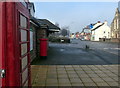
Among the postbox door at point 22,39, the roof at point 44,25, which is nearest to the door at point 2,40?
the postbox door at point 22,39

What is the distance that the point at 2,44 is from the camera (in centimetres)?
225

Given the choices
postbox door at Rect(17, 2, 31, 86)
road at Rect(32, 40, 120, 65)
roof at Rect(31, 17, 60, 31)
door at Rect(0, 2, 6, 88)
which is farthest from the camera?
roof at Rect(31, 17, 60, 31)

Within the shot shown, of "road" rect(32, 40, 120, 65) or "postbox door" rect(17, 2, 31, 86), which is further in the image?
"road" rect(32, 40, 120, 65)

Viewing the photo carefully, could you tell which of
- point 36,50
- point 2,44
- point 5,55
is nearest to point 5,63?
point 5,55

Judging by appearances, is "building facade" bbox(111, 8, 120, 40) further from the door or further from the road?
the door

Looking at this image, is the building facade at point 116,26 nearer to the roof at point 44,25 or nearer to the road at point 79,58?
the road at point 79,58

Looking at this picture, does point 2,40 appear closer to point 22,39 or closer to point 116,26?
point 22,39

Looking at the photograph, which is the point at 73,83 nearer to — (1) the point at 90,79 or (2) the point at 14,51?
(1) the point at 90,79

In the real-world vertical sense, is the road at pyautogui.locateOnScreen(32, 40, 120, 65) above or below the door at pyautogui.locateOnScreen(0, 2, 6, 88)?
below

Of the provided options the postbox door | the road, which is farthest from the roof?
the postbox door

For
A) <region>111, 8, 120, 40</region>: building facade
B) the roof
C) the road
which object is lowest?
the road

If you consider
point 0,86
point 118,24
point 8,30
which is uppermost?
point 118,24

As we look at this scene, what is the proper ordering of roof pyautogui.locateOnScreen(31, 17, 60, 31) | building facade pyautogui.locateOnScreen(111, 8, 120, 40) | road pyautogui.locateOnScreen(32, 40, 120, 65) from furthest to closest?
building facade pyautogui.locateOnScreen(111, 8, 120, 40) → roof pyautogui.locateOnScreen(31, 17, 60, 31) → road pyautogui.locateOnScreen(32, 40, 120, 65)

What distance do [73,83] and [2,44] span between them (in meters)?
3.06
